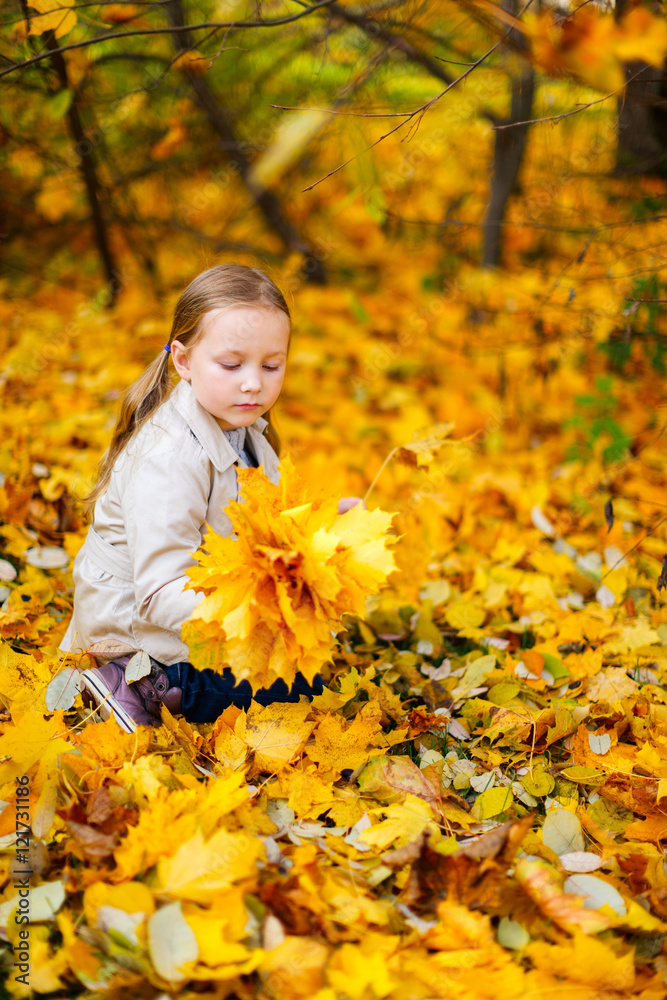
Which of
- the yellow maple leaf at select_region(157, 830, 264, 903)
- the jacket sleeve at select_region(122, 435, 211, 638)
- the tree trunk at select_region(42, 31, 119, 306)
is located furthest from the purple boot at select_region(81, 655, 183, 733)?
the tree trunk at select_region(42, 31, 119, 306)

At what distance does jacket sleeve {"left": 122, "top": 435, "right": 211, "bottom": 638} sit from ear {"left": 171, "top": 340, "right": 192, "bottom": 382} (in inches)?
6.8

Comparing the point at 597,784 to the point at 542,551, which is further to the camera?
the point at 542,551

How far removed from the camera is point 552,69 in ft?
5.67

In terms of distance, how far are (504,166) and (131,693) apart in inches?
123

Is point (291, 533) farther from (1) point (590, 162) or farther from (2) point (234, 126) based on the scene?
(1) point (590, 162)

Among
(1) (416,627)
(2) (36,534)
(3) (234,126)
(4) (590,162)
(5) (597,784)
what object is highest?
(3) (234,126)

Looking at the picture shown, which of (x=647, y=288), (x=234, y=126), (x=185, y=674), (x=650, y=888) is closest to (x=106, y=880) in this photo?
(x=185, y=674)

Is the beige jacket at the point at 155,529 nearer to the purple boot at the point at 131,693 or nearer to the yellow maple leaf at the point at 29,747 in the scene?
the purple boot at the point at 131,693

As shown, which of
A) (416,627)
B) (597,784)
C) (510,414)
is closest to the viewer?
(597,784)

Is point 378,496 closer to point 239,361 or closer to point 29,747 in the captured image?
point 239,361

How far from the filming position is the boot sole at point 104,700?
1577 mm

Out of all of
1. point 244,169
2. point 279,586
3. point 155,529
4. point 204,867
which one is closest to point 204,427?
point 155,529

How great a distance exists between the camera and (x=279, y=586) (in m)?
1.23

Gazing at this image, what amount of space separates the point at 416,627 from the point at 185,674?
771 mm
